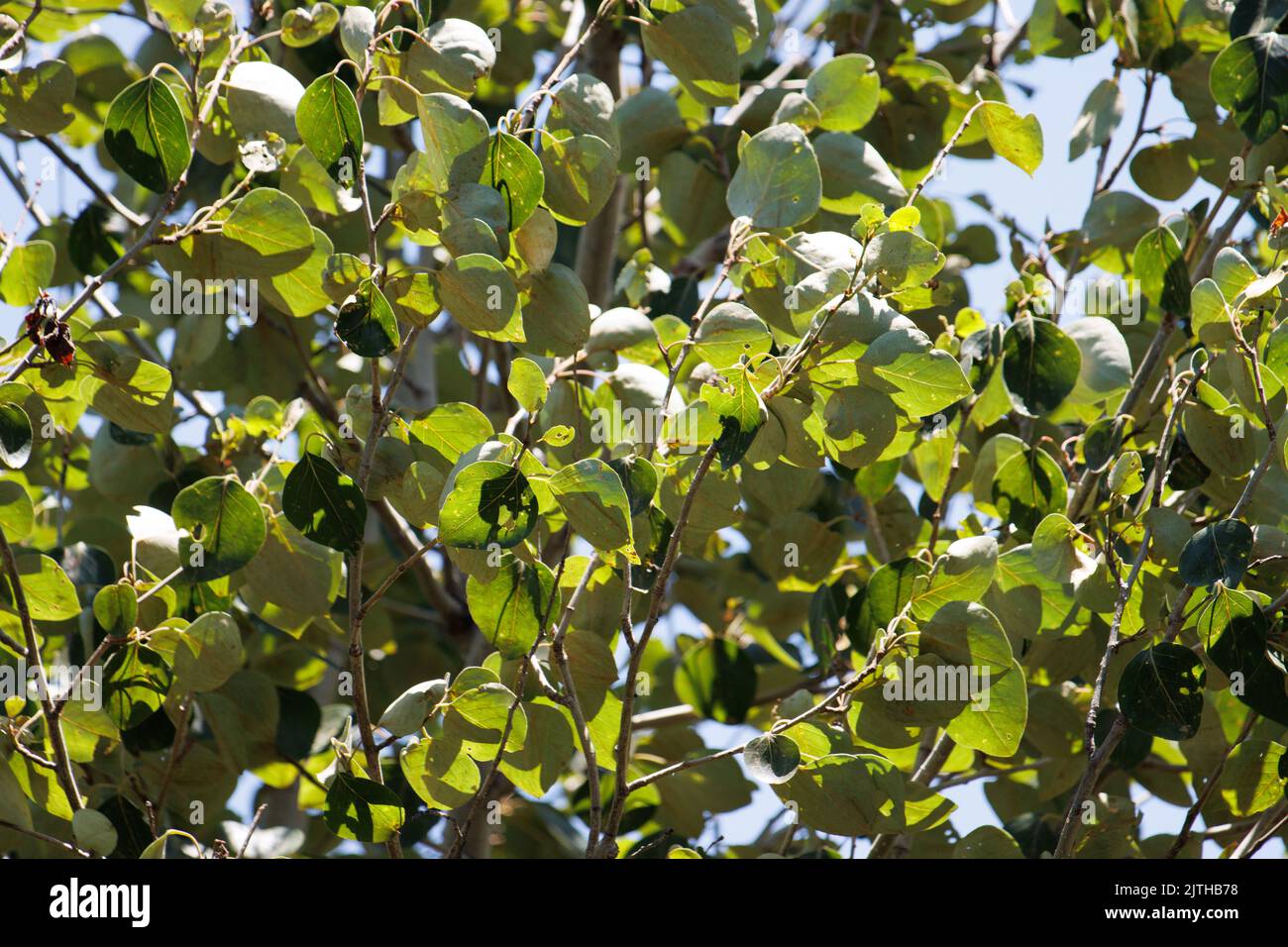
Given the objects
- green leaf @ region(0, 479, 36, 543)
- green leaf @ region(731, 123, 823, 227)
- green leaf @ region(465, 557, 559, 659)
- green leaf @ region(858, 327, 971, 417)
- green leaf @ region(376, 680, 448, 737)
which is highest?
green leaf @ region(731, 123, 823, 227)

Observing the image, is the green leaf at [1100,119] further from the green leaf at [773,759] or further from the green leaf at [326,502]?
the green leaf at [326,502]

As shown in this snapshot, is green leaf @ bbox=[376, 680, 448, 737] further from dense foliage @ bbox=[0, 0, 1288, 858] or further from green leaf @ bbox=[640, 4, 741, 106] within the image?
green leaf @ bbox=[640, 4, 741, 106]

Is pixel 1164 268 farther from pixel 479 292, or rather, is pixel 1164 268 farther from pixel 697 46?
pixel 479 292

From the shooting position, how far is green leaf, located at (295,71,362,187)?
1.59 m

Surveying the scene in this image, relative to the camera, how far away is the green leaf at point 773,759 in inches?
61.8

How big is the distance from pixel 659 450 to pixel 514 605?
1.04 feet

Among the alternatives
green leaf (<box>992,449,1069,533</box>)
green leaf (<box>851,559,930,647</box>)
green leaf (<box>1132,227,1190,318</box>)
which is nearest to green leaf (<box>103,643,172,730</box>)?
green leaf (<box>851,559,930,647</box>)

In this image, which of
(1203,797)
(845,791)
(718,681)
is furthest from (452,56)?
(1203,797)

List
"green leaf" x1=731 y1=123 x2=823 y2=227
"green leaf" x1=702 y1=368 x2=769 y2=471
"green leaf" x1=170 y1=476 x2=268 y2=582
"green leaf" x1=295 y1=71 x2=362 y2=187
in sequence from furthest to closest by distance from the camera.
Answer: "green leaf" x1=731 y1=123 x2=823 y2=227
"green leaf" x1=170 y1=476 x2=268 y2=582
"green leaf" x1=295 y1=71 x2=362 y2=187
"green leaf" x1=702 y1=368 x2=769 y2=471

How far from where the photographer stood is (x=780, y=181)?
1.81m

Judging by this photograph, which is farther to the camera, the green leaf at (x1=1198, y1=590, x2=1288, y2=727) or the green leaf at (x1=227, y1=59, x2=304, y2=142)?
the green leaf at (x1=227, y1=59, x2=304, y2=142)

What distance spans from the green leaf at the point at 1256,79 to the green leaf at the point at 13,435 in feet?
5.82

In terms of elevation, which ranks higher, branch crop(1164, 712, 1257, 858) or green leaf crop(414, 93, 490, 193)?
green leaf crop(414, 93, 490, 193)
